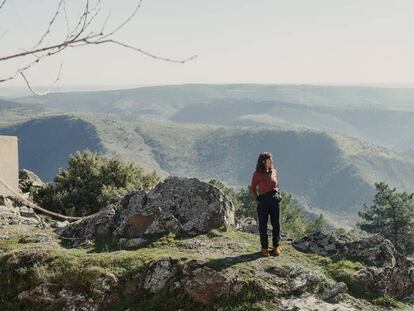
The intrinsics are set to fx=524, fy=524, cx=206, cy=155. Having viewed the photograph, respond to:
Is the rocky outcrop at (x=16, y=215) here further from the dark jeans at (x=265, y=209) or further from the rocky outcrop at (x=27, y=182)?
the rocky outcrop at (x=27, y=182)

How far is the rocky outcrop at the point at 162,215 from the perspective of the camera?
57.0 ft

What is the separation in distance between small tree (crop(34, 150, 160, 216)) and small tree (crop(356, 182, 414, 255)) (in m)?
34.8

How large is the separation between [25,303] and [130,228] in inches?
197

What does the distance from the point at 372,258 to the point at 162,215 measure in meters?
6.81

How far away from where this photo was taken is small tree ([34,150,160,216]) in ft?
114

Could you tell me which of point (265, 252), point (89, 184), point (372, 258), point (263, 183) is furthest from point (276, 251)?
point (89, 184)

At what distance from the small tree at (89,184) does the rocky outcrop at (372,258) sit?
60.5 ft

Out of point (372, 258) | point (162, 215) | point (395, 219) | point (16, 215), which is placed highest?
point (162, 215)

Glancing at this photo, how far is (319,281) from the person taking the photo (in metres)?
13.2

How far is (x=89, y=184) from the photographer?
37531mm

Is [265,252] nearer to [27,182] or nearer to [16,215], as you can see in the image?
[16,215]

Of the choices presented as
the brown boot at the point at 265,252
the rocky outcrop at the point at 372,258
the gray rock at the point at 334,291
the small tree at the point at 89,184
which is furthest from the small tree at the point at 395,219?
the gray rock at the point at 334,291

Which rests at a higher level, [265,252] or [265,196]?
[265,196]

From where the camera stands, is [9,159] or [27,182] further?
[27,182]
